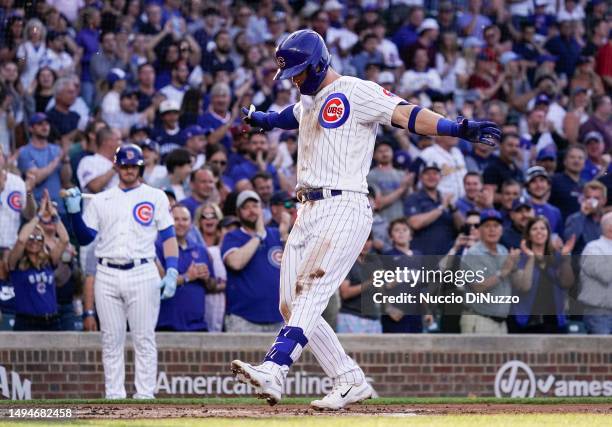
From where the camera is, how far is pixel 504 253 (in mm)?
11102

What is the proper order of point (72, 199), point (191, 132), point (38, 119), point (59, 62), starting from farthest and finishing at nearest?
point (59, 62)
point (191, 132)
point (38, 119)
point (72, 199)

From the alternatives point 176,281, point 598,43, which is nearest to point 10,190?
point 176,281

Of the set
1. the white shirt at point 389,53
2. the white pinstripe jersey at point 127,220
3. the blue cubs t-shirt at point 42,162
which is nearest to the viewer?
the white pinstripe jersey at point 127,220

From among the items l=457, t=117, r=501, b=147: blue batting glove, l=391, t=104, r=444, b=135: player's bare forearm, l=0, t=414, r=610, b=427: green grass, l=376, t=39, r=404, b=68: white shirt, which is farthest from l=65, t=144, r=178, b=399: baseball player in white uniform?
l=376, t=39, r=404, b=68: white shirt

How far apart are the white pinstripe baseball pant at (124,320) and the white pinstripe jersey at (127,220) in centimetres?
14

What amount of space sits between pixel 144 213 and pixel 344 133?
3.46 metres

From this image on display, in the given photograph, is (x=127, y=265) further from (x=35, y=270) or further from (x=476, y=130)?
(x=476, y=130)

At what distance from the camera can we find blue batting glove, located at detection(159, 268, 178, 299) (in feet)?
32.2

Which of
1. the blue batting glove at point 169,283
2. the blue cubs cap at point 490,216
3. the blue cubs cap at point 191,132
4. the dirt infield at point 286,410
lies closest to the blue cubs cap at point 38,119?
the blue cubs cap at point 191,132

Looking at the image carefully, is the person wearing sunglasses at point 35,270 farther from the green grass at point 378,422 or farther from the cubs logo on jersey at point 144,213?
the green grass at point 378,422

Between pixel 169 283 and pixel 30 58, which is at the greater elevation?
pixel 30 58

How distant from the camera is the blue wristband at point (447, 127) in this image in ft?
20.9

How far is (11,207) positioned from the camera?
11008 mm

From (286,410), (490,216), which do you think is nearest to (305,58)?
(286,410)
